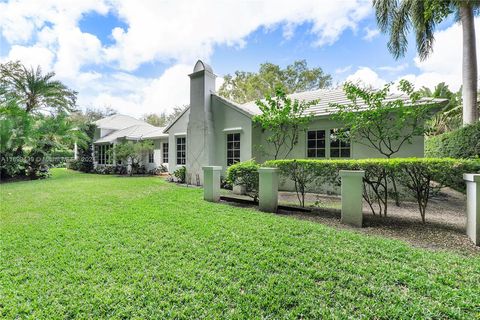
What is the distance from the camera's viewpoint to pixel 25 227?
562 cm

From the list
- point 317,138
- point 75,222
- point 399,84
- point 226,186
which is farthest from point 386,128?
point 75,222

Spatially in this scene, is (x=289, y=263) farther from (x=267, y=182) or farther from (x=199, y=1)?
(x=199, y=1)

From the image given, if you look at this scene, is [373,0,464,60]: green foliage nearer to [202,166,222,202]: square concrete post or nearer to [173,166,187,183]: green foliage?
[202,166,222,202]: square concrete post

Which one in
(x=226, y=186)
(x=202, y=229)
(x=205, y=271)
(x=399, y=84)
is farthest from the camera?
(x=226, y=186)

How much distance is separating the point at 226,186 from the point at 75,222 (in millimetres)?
7191

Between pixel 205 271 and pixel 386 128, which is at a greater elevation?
pixel 386 128

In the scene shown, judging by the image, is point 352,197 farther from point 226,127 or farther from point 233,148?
point 226,127

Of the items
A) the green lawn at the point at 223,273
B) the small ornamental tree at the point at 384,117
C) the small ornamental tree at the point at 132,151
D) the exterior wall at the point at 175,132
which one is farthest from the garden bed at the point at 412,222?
the small ornamental tree at the point at 132,151

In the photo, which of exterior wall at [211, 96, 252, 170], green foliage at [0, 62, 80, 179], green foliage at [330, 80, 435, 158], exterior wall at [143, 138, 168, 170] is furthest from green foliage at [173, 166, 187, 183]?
green foliage at [330, 80, 435, 158]

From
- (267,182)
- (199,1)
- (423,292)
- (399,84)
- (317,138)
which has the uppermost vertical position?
(199,1)

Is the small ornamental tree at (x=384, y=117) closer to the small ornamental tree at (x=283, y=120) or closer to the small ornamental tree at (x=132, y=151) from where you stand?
the small ornamental tree at (x=283, y=120)

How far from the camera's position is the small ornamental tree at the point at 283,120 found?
1058 centimetres

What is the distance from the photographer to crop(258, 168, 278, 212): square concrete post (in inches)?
281

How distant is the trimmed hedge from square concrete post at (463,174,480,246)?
5.21 m
